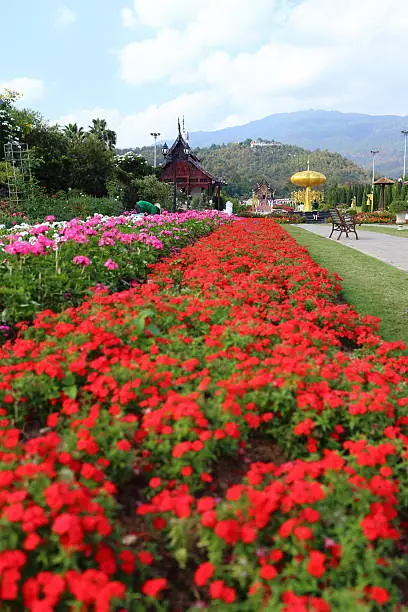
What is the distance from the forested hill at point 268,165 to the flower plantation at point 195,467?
313ft

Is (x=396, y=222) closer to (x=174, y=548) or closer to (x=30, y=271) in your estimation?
(x=30, y=271)

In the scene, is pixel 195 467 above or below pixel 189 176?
below

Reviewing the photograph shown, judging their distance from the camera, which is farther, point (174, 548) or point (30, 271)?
point (30, 271)

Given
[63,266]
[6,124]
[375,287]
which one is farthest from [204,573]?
[6,124]

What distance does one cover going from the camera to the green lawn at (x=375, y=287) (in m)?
6.31

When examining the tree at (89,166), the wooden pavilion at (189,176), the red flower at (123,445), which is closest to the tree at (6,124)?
the tree at (89,166)

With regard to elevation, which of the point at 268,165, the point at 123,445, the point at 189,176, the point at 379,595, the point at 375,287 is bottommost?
the point at 375,287

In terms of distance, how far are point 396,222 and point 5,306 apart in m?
30.7

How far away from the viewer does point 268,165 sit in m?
130

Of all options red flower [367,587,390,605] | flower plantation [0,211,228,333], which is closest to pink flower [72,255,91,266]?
flower plantation [0,211,228,333]

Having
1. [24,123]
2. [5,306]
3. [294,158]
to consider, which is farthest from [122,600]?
[294,158]

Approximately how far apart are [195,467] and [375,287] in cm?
679

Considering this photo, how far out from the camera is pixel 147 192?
98.1 feet

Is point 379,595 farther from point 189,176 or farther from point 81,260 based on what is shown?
point 189,176
